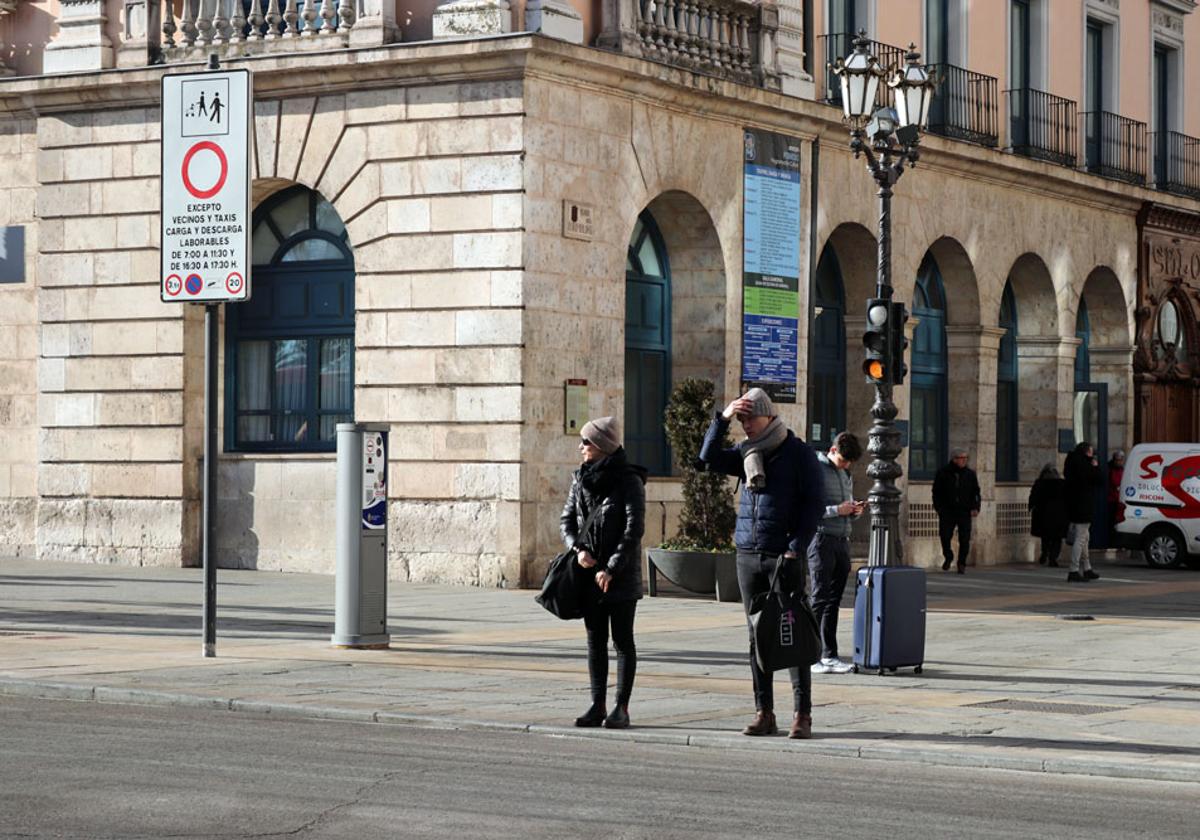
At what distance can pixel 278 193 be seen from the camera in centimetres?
2589

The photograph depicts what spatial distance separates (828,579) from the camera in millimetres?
15875

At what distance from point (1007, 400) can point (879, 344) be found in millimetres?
16787

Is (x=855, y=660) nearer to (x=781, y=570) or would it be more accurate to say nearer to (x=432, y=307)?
(x=781, y=570)

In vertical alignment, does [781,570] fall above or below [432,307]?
below

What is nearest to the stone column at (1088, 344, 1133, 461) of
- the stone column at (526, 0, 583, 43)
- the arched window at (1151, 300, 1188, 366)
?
the arched window at (1151, 300, 1188, 366)

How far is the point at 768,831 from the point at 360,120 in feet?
55.6

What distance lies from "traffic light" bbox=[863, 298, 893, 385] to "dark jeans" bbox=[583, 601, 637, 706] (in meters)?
6.61

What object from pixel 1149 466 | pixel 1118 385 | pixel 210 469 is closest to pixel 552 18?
pixel 210 469

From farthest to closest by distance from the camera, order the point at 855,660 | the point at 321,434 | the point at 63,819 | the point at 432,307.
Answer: the point at 321,434 → the point at 432,307 → the point at 855,660 → the point at 63,819

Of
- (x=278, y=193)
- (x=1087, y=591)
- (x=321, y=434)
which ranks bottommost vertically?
(x=1087, y=591)

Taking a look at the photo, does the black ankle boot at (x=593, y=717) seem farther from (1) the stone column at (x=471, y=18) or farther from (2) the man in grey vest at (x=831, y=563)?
(1) the stone column at (x=471, y=18)

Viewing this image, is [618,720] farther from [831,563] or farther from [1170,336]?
[1170,336]

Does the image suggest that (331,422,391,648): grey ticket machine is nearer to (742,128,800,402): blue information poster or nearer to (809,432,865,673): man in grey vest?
(809,432,865,673): man in grey vest

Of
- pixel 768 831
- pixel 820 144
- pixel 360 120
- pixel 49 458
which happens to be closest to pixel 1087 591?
pixel 820 144
